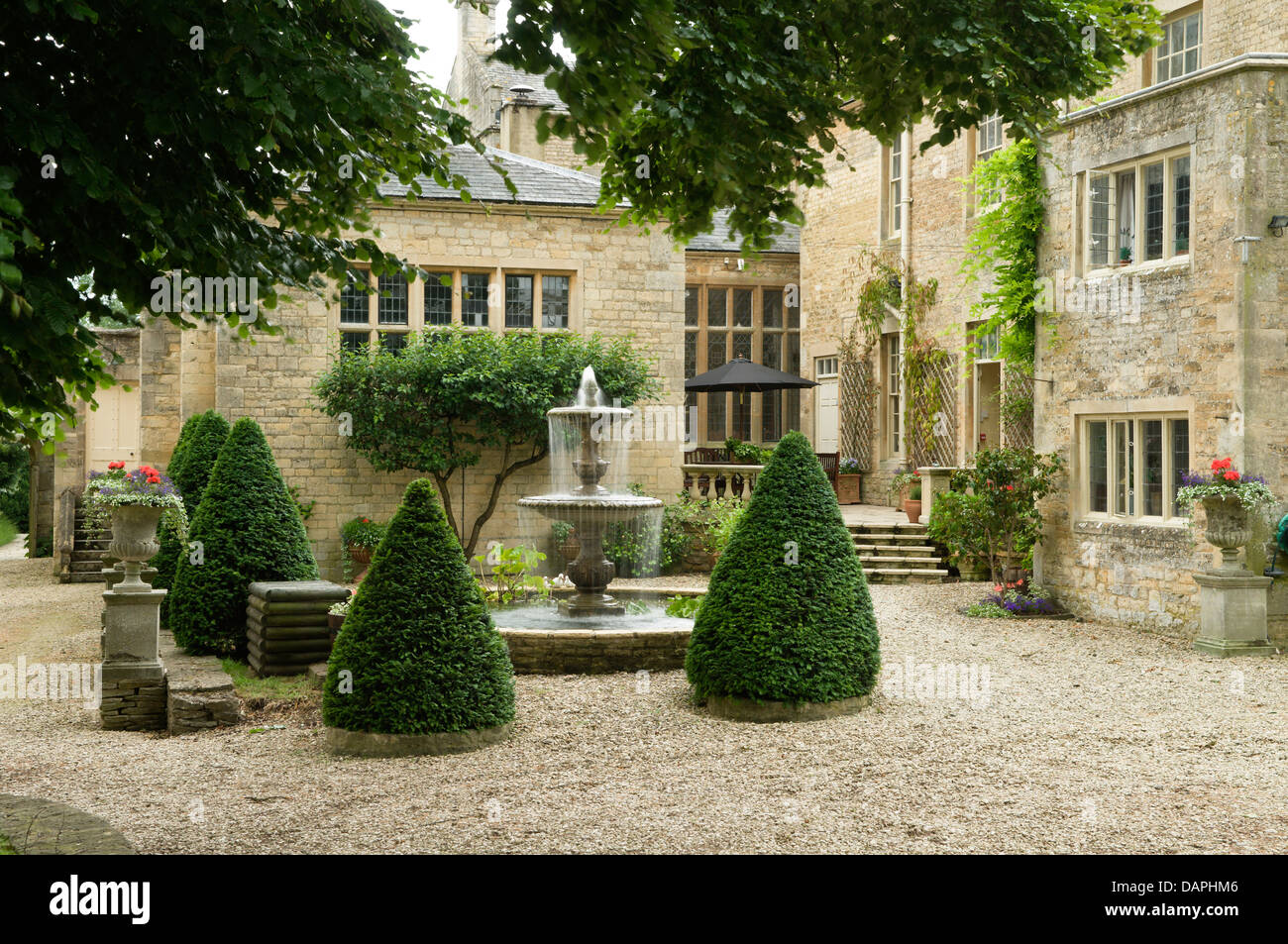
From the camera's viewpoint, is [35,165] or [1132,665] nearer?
[35,165]

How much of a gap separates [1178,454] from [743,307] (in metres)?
12.7

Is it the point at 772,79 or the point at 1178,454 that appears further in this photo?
the point at 1178,454

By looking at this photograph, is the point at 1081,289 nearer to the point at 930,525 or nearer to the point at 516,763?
the point at 930,525

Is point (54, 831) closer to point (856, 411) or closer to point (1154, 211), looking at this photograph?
point (1154, 211)

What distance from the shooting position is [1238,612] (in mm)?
10852

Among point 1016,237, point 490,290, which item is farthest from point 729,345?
point 1016,237

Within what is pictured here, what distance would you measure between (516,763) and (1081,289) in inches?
348

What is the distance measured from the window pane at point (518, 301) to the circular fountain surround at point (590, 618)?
19.2 ft

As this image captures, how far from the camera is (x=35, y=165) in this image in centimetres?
462

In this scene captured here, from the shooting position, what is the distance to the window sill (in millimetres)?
11586

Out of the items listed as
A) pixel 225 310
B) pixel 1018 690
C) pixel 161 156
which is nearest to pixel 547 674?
pixel 1018 690

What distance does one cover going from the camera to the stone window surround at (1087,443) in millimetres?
11656

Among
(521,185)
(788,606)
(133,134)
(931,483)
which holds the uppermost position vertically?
(521,185)

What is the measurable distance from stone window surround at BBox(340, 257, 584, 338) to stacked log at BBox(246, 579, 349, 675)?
783 cm
